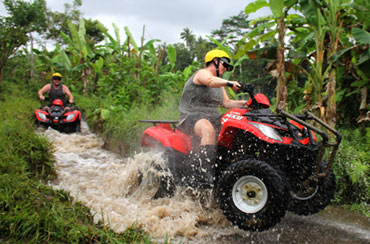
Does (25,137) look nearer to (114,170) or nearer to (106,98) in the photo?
(114,170)

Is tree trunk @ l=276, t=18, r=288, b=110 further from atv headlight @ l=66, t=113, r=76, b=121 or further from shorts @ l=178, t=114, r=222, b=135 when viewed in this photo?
atv headlight @ l=66, t=113, r=76, b=121

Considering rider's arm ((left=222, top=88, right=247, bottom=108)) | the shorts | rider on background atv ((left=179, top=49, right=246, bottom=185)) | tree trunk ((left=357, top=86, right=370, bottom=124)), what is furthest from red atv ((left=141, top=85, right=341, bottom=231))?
tree trunk ((left=357, top=86, right=370, bottom=124))

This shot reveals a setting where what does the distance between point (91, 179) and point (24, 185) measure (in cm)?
207

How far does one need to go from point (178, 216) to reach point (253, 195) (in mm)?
1081

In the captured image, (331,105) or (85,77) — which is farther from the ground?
(331,105)

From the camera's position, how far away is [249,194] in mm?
3104

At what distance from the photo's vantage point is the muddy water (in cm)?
337

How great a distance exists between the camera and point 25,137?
5.48 meters

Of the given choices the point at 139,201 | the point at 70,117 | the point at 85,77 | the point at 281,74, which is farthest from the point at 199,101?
the point at 85,77

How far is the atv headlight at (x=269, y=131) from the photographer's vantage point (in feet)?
10.1

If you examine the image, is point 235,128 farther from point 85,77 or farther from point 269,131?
point 85,77

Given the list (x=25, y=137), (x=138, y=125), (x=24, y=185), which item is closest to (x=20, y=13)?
(x=138, y=125)

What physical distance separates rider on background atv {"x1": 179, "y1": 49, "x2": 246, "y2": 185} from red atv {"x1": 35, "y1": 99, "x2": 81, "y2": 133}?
20.6 ft

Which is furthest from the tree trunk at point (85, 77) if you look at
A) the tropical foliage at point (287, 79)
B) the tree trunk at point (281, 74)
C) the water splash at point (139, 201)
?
the tree trunk at point (281, 74)
